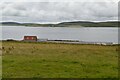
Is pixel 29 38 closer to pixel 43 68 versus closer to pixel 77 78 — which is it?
pixel 43 68

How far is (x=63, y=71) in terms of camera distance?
19406 mm

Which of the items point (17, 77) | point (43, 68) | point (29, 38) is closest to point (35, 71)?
point (43, 68)

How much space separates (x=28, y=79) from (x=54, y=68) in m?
5.27

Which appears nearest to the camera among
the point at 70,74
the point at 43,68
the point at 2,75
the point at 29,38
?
the point at 2,75

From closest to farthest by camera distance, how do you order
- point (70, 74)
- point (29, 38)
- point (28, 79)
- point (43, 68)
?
1. point (28, 79)
2. point (70, 74)
3. point (43, 68)
4. point (29, 38)

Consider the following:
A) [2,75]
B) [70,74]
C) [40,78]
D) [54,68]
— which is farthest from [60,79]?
[54,68]

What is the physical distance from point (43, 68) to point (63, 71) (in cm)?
205

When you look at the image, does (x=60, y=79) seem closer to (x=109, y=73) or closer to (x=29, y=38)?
(x=109, y=73)

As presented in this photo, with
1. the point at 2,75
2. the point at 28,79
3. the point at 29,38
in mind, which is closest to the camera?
the point at 28,79

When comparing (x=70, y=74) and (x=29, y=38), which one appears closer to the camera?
(x=70, y=74)

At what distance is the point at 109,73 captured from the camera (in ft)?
62.3

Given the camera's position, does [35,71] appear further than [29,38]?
No

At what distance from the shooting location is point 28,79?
1578 cm

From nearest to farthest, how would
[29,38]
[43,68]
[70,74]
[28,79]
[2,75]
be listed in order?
1. [28,79]
2. [2,75]
3. [70,74]
4. [43,68]
5. [29,38]
